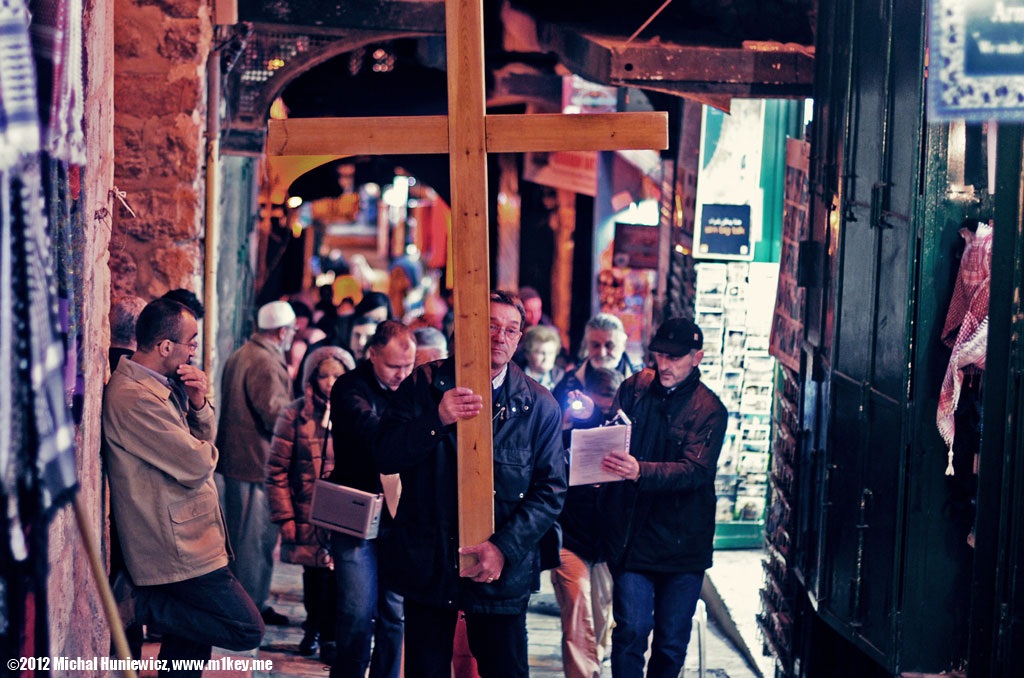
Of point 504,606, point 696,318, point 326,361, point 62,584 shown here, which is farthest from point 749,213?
point 62,584

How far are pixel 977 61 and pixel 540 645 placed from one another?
16.1 ft

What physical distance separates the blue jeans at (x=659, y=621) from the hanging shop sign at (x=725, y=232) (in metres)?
3.90

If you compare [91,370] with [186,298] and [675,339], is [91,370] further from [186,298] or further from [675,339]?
[675,339]

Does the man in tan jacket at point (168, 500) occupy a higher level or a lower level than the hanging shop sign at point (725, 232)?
lower

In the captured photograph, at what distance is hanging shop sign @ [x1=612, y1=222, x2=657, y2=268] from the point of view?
13219 millimetres

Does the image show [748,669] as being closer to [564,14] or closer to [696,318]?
[696,318]

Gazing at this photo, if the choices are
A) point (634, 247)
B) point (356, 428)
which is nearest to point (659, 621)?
point (356, 428)

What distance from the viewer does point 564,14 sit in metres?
9.95

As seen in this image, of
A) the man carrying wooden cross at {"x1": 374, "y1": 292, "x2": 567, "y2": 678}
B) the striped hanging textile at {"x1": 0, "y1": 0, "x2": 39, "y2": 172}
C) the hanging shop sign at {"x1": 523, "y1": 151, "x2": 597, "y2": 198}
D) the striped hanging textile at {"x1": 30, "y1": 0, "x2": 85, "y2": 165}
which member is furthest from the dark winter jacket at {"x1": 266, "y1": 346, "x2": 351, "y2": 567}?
the hanging shop sign at {"x1": 523, "y1": 151, "x2": 597, "y2": 198}

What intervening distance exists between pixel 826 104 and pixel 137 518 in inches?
151

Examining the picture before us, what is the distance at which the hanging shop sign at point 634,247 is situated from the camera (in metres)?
13.2

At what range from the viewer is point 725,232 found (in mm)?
10266

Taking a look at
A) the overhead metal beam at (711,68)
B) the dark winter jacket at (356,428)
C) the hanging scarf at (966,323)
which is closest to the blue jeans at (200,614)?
the dark winter jacket at (356,428)

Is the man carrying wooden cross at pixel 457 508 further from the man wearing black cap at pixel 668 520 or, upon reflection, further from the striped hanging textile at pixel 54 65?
the striped hanging textile at pixel 54 65
